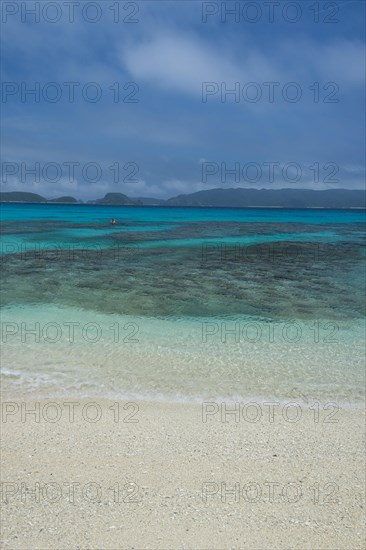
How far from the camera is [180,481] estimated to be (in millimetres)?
4594

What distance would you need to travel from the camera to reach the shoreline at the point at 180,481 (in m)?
3.86

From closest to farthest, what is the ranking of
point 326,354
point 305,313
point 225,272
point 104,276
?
point 326,354
point 305,313
point 104,276
point 225,272

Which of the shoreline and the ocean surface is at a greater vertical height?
the ocean surface

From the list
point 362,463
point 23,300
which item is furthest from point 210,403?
point 23,300

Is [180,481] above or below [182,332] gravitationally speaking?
below

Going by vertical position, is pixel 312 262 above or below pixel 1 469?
above

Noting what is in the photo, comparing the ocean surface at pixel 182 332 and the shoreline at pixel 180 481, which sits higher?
the ocean surface at pixel 182 332

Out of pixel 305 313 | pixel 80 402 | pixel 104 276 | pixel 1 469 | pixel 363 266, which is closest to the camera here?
pixel 1 469

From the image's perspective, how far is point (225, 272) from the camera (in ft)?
62.5

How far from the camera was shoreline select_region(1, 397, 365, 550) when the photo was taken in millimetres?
3861

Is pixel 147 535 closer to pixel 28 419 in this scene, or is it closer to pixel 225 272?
pixel 28 419

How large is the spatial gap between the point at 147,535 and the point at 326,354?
20.1 feet

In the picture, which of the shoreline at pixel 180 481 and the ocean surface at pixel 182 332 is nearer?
the shoreline at pixel 180 481

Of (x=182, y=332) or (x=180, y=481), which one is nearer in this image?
(x=180, y=481)
